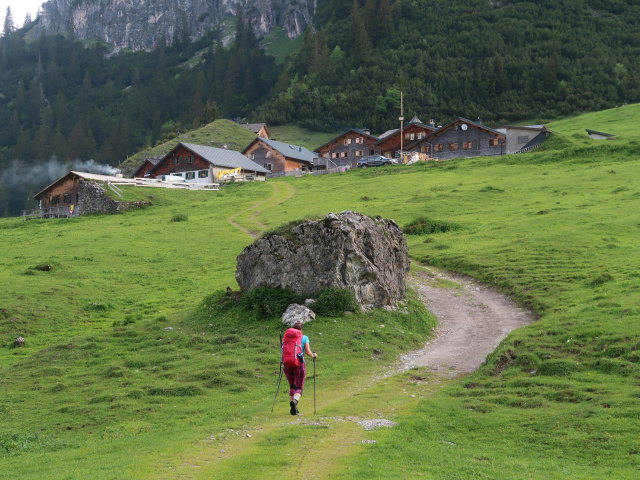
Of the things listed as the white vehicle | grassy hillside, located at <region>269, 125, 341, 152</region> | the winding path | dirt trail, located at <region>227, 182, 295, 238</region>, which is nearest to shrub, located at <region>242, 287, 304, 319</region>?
the winding path

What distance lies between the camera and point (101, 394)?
24.5 metres

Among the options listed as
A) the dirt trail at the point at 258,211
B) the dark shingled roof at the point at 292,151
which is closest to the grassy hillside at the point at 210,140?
the dark shingled roof at the point at 292,151

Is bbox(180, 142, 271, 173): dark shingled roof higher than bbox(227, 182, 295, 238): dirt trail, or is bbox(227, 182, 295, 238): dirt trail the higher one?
bbox(180, 142, 271, 173): dark shingled roof

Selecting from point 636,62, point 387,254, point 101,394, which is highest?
point 636,62

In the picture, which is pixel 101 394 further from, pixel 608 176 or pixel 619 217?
pixel 608 176

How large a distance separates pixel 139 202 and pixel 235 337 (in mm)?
55803

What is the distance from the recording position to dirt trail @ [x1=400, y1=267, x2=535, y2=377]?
2769 cm

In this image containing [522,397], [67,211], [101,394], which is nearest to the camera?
[522,397]

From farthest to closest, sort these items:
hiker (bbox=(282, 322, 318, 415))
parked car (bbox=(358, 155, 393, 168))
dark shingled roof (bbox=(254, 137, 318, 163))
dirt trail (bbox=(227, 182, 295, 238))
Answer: dark shingled roof (bbox=(254, 137, 318, 163))
parked car (bbox=(358, 155, 393, 168))
dirt trail (bbox=(227, 182, 295, 238))
hiker (bbox=(282, 322, 318, 415))

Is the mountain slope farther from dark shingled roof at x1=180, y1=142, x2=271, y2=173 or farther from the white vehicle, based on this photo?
the white vehicle

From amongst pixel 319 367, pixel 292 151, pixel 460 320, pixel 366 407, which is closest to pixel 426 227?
pixel 460 320

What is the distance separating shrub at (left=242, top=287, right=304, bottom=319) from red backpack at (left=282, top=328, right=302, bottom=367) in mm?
11165

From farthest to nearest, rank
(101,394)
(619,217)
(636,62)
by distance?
(636,62) < (619,217) < (101,394)

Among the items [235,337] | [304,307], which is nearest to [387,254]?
[304,307]
